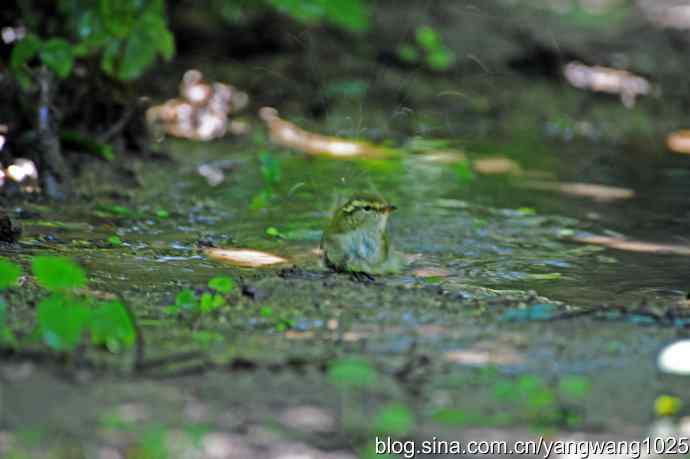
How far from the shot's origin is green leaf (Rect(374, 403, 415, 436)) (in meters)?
3.37

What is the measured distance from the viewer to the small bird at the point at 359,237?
211 inches

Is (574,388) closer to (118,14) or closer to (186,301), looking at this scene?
(186,301)

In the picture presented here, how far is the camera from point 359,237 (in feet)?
17.7

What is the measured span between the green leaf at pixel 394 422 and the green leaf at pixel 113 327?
1.05 m

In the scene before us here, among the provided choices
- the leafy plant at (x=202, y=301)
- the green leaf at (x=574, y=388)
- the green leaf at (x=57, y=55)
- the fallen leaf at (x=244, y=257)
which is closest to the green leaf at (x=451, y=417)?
the green leaf at (x=574, y=388)

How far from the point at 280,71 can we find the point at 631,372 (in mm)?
8190

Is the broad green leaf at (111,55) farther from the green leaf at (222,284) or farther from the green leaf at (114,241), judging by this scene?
the green leaf at (222,284)

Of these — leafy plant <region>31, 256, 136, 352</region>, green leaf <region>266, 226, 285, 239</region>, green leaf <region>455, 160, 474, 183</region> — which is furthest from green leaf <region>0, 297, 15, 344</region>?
green leaf <region>455, 160, 474, 183</region>

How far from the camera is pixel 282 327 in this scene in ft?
14.5

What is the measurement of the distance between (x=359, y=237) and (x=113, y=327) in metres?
1.84

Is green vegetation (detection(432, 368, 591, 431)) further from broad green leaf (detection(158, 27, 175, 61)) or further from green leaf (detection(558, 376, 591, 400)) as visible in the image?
broad green leaf (detection(158, 27, 175, 61))

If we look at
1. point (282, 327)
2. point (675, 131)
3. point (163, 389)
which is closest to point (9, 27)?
point (282, 327)

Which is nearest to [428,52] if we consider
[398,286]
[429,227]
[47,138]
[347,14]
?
[347,14]

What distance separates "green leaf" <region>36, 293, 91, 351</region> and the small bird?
1.88 metres
